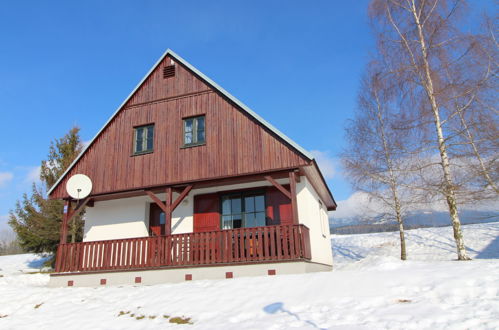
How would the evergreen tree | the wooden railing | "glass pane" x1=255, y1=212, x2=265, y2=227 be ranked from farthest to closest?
1. the evergreen tree
2. "glass pane" x1=255, y1=212, x2=265, y2=227
3. the wooden railing

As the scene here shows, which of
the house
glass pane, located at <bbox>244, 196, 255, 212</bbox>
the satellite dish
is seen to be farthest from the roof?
glass pane, located at <bbox>244, 196, 255, 212</bbox>

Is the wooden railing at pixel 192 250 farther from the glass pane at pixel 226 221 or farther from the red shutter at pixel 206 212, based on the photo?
the glass pane at pixel 226 221

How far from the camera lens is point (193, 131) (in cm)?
1340

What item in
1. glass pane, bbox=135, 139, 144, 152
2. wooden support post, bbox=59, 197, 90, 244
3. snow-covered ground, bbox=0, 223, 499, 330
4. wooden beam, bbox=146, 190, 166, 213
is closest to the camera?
snow-covered ground, bbox=0, 223, 499, 330

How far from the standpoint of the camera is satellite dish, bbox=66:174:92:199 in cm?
1363

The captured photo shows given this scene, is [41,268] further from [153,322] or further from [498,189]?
[498,189]

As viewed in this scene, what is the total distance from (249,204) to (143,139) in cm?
488

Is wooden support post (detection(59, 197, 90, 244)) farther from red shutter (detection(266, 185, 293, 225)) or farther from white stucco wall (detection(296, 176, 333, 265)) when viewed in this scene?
white stucco wall (detection(296, 176, 333, 265))

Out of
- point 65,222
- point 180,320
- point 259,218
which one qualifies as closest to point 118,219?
point 65,222

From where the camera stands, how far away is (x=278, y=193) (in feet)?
43.3

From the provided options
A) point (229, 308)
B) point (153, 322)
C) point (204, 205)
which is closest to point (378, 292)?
point (229, 308)

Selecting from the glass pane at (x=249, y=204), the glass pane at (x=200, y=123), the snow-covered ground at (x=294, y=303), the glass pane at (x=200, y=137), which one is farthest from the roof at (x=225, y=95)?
the snow-covered ground at (x=294, y=303)

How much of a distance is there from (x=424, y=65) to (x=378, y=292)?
856 centimetres

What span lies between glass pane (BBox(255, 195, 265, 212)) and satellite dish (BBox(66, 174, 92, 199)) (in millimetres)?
6357
